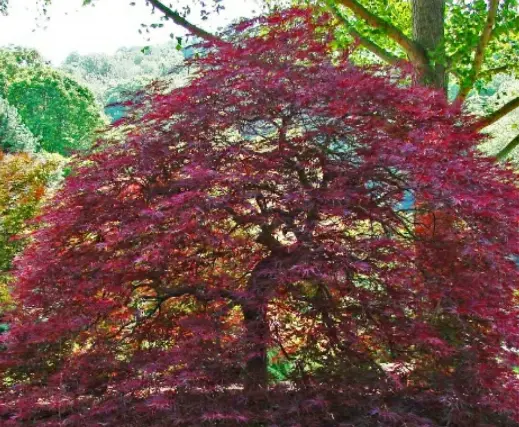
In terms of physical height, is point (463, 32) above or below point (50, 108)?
below

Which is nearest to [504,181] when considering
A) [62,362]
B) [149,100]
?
[149,100]

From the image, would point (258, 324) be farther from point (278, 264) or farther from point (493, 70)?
point (493, 70)

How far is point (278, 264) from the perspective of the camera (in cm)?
315

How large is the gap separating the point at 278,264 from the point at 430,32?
3158 mm

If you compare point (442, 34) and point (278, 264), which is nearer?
point (278, 264)

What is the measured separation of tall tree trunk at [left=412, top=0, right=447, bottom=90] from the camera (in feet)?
17.1

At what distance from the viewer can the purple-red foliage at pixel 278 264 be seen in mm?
3018

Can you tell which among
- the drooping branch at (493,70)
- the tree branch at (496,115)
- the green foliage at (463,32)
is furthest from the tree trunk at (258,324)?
the drooping branch at (493,70)

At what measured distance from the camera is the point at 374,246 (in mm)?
3072

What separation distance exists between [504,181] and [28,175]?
5551mm

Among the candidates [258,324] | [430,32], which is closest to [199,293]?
[258,324]

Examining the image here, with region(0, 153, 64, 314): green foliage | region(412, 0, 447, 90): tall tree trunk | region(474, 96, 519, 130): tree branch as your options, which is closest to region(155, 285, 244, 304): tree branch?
region(474, 96, 519, 130): tree branch

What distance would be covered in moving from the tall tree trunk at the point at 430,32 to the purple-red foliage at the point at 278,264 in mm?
1729

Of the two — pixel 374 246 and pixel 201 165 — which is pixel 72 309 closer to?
pixel 201 165
